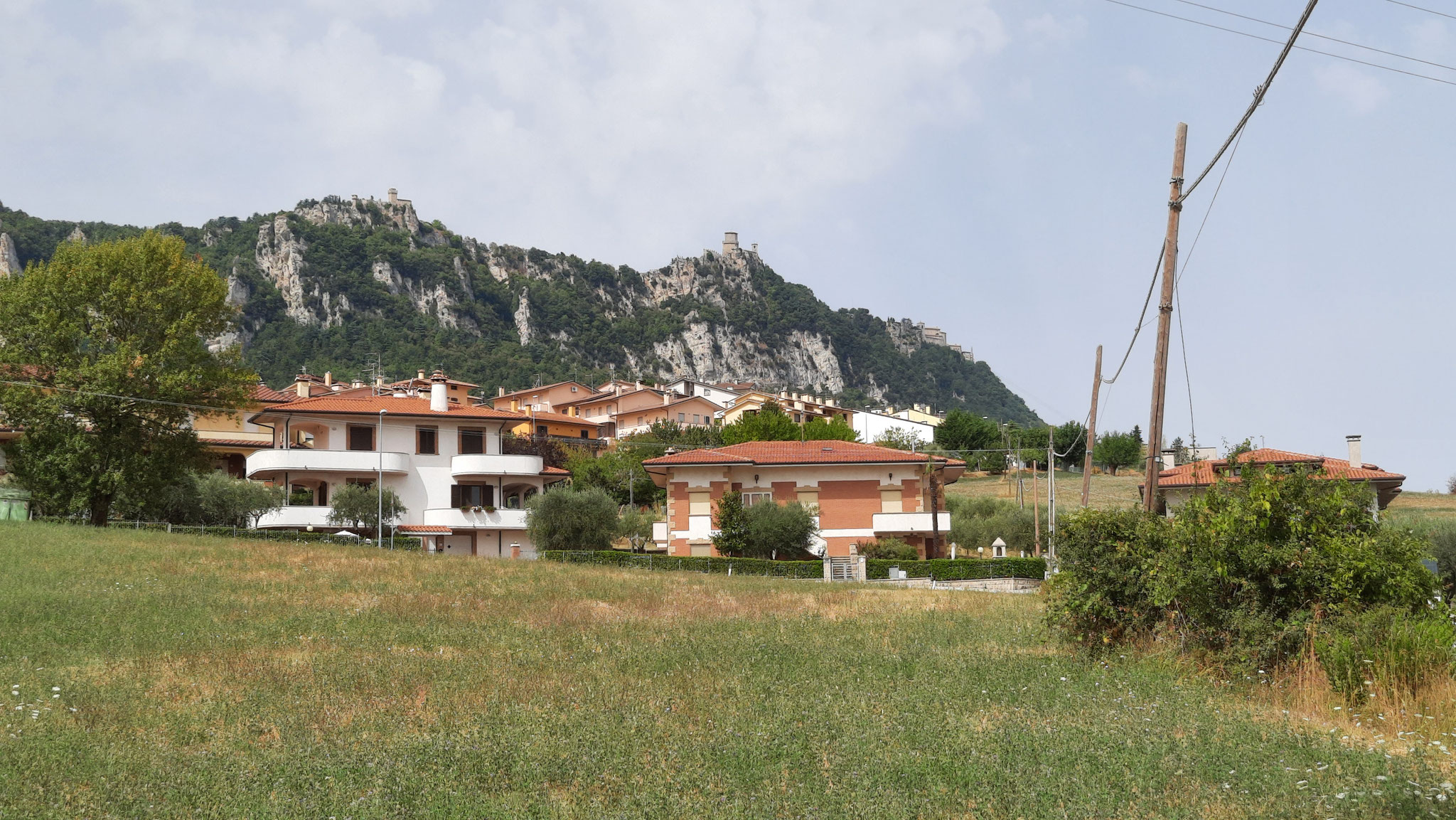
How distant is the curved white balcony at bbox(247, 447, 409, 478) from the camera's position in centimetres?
5103

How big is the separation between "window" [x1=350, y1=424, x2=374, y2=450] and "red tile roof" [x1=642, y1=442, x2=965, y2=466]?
14.3m

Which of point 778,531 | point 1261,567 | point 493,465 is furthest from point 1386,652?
point 493,465

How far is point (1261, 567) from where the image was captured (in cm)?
1335

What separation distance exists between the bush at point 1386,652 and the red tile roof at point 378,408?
47.1 m

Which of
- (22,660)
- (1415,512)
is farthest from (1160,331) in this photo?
(1415,512)

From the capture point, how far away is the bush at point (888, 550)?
4962 cm

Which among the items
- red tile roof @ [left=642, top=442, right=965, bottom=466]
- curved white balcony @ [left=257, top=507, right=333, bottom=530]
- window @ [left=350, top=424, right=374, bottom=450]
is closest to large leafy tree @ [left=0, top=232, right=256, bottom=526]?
curved white balcony @ [left=257, top=507, right=333, bottom=530]

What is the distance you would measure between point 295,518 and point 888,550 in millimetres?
Answer: 27935

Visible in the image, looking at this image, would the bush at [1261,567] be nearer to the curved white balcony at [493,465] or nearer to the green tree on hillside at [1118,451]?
the curved white balcony at [493,465]

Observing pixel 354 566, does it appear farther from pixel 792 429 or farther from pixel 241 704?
pixel 792 429

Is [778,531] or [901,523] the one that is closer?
[778,531]

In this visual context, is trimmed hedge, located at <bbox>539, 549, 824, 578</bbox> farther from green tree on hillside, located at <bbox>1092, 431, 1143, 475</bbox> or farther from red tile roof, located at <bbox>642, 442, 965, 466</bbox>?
green tree on hillside, located at <bbox>1092, 431, 1143, 475</bbox>

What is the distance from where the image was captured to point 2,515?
129 feet

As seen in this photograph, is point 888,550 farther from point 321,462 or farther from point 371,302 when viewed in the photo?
point 371,302
